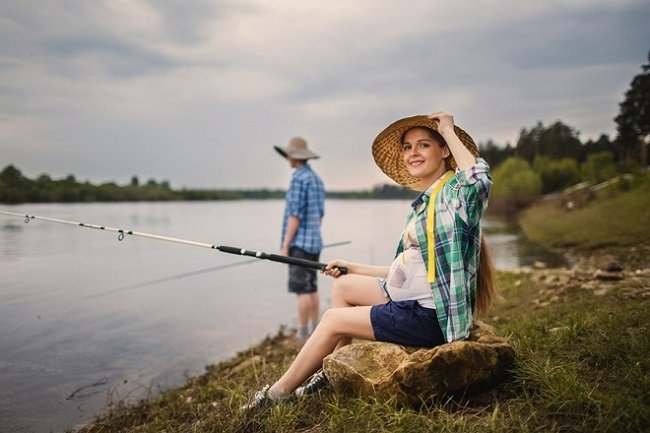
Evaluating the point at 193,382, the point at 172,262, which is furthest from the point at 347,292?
the point at 172,262

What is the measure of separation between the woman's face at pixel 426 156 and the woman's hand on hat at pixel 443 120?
6.8 inches

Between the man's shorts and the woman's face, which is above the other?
the woman's face

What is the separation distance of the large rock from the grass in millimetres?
84

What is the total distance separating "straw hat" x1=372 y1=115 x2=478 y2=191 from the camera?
3115 millimetres

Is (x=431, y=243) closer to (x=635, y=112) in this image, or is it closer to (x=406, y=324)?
(x=406, y=324)

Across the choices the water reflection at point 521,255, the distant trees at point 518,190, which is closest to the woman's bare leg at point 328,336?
the water reflection at point 521,255

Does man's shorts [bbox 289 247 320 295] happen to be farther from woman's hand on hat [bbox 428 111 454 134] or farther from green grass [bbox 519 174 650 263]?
green grass [bbox 519 174 650 263]

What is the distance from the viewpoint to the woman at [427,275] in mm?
2732

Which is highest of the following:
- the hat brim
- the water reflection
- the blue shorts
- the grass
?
the hat brim

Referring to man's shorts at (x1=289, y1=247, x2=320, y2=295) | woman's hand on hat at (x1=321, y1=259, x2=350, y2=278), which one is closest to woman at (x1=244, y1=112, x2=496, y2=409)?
woman's hand on hat at (x1=321, y1=259, x2=350, y2=278)

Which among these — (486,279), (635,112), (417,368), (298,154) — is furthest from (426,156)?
(635,112)

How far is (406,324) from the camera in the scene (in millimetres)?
2953

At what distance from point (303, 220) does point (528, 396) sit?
407cm

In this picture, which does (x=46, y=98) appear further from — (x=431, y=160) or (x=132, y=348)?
(x=431, y=160)
